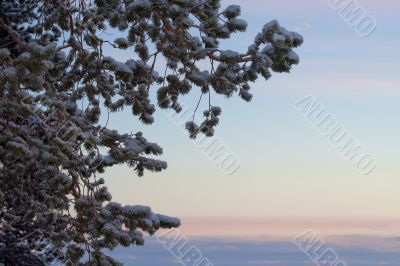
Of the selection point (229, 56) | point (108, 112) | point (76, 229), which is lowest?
point (76, 229)

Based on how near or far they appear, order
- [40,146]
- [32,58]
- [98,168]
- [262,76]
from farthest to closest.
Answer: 1. [98,168]
2. [262,76]
3. [40,146]
4. [32,58]

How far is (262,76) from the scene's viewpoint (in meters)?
8.52

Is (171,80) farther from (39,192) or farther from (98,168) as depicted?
(39,192)

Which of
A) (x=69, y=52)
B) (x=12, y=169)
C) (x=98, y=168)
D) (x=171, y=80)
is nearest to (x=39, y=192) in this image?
(x=12, y=169)

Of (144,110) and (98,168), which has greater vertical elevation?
(144,110)

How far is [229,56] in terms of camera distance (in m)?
8.59

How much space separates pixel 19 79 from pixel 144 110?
141 inches

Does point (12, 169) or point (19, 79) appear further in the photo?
point (12, 169)

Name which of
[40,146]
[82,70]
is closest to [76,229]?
[40,146]

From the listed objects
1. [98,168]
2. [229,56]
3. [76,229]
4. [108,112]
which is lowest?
[76,229]

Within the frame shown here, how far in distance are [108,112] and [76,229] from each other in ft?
6.49

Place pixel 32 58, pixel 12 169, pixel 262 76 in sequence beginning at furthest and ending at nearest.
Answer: pixel 12 169 → pixel 262 76 → pixel 32 58

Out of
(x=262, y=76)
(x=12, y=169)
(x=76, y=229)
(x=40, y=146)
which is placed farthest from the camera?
(x=12, y=169)

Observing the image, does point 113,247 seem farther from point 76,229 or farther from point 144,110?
point 144,110
